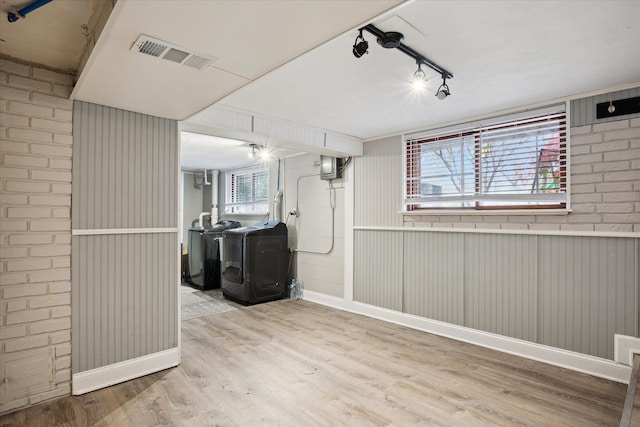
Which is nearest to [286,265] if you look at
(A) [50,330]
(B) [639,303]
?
(A) [50,330]

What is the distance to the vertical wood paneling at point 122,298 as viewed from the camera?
2.38 m

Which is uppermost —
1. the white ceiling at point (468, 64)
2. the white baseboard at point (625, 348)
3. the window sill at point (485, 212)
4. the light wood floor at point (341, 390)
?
the white ceiling at point (468, 64)

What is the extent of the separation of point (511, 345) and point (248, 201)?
16.4 feet

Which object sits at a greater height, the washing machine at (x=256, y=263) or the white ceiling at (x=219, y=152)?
the white ceiling at (x=219, y=152)

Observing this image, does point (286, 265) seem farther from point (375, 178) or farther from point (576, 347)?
point (576, 347)

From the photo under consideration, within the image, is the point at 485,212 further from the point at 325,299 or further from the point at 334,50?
the point at 325,299

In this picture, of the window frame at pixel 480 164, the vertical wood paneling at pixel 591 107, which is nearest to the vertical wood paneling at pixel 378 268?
the window frame at pixel 480 164

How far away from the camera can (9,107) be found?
2145 mm

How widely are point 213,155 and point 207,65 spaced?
4.07 m

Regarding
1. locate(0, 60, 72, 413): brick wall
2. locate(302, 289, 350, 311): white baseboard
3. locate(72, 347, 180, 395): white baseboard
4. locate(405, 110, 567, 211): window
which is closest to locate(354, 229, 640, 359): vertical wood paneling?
locate(405, 110, 567, 211): window

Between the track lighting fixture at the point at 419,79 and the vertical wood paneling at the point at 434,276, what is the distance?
1686mm

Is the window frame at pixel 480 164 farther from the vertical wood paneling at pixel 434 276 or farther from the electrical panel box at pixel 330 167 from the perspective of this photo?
the electrical panel box at pixel 330 167

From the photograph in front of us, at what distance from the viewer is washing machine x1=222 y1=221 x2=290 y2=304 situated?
189 inches

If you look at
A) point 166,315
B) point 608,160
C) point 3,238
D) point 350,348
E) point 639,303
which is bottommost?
point 350,348
